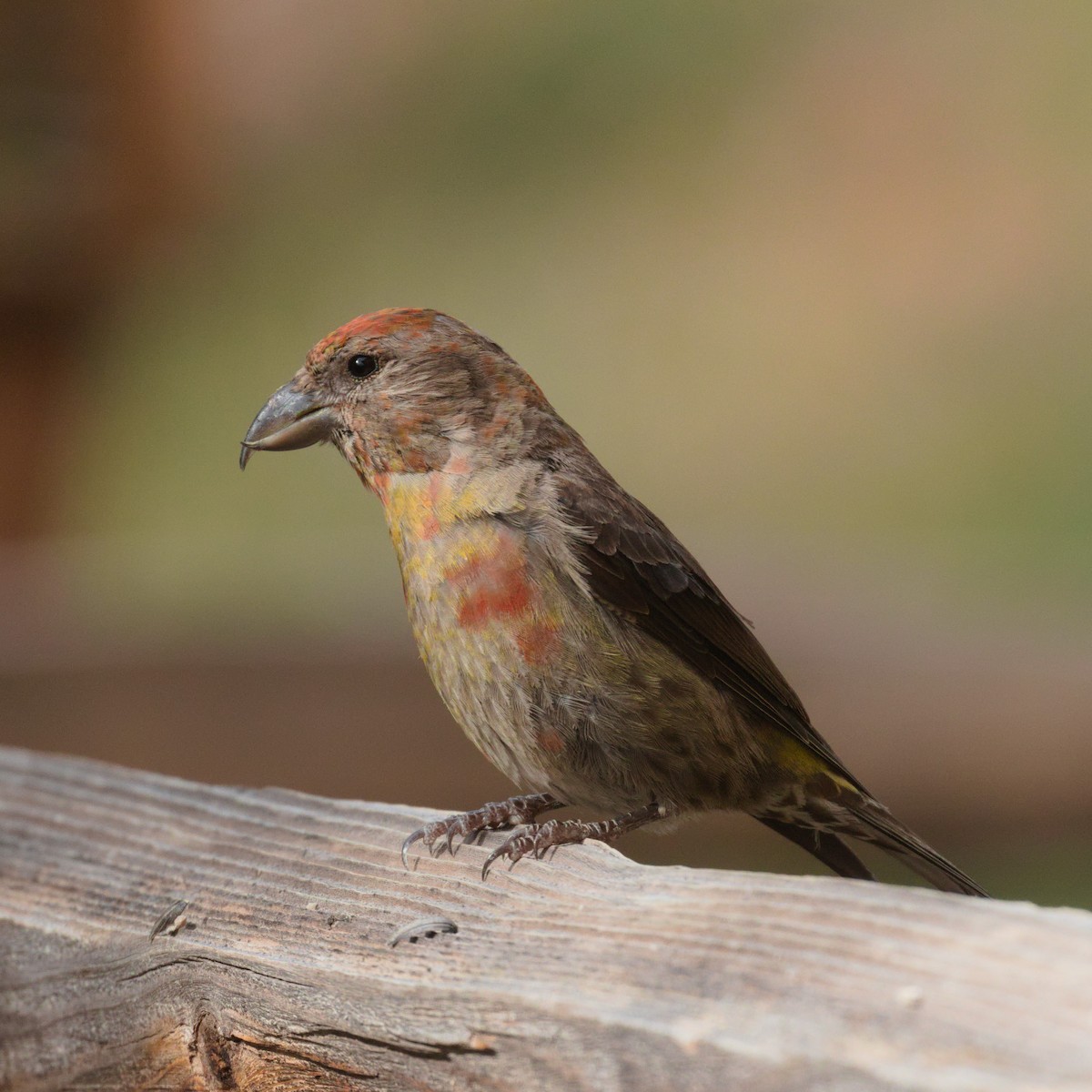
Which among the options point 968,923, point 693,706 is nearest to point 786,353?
point 693,706

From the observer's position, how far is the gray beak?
296cm

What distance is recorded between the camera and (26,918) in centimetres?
215

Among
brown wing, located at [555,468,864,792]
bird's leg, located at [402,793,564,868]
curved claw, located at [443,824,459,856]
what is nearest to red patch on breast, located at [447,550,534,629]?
brown wing, located at [555,468,864,792]

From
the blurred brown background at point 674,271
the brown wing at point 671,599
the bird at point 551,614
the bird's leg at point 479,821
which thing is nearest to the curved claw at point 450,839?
the bird's leg at point 479,821

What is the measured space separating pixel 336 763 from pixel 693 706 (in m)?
1.55

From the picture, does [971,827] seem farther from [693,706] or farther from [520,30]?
[520,30]

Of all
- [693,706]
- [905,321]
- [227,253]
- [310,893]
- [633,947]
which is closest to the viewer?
[633,947]

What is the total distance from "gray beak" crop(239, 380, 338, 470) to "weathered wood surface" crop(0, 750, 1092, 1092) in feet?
2.65

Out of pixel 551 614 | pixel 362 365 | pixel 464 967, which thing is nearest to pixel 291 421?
pixel 362 365

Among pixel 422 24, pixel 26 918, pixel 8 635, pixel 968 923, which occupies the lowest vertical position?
pixel 968 923

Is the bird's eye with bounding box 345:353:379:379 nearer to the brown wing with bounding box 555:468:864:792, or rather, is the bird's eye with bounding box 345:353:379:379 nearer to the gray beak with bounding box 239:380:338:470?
the gray beak with bounding box 239:380:338:470

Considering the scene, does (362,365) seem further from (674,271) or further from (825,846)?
(674,271)

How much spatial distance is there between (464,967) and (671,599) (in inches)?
57.5

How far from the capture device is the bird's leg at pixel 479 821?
1998 mm
